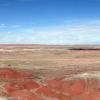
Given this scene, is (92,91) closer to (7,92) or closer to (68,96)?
(68,96)

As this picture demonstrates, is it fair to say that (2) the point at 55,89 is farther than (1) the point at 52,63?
No

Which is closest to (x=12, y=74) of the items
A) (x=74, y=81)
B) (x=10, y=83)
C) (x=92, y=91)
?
(x=10, y=83)

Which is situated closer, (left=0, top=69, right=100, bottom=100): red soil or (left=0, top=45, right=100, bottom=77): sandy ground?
(left=0, top=69, right=100, bottom=100): red soil

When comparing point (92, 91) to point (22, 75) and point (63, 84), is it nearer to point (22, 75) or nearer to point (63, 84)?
point (63, 84)

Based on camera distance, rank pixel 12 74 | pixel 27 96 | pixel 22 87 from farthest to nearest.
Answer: pixel 12 74 → pixel 22 87 → pixel 27 96

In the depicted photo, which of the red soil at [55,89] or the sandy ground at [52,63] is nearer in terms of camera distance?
the red soil at [55,89]

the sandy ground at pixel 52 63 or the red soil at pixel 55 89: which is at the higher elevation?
the sandy ground at pixel 52 63

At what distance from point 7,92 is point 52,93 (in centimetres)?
559

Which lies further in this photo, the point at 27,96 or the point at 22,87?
the point at 22,87

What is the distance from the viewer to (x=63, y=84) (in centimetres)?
4169

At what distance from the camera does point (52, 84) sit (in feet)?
139

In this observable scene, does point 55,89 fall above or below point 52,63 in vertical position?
below

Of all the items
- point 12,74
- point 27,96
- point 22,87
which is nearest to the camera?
point 27,96

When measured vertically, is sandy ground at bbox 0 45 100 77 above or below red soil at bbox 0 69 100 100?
above
